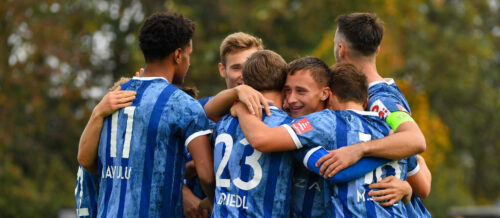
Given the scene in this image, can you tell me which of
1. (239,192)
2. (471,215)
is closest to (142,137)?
(239,192)

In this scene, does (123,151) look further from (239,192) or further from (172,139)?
(239,192)

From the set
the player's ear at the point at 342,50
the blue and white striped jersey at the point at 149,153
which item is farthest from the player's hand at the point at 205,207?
the player's ear at the point at 342,50

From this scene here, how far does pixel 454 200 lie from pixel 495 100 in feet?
48.5

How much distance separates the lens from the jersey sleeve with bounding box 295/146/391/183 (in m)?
4.29

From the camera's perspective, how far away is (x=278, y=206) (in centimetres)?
435

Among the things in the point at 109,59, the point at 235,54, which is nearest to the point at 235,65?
the point at 235,54

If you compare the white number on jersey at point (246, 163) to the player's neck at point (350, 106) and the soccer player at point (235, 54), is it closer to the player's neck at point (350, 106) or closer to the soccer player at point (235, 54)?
the player's neck at point (350, 106)

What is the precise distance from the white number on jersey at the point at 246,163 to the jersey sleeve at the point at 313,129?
30 cm

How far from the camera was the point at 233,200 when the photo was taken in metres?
4.36

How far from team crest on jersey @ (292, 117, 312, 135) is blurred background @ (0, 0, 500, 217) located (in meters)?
14.2

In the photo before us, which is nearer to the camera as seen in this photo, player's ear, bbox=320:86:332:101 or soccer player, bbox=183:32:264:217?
player's ear, bbox=320:86:332:101

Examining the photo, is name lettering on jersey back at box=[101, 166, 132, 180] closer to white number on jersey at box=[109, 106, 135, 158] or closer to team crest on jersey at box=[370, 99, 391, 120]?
white number on jersey at box=[109, 106, 135, 158]

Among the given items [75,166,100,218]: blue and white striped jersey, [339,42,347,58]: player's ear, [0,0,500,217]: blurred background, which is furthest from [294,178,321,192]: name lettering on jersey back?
[0,0,500,217]: blurred background

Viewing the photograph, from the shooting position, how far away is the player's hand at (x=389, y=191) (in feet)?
14.3
